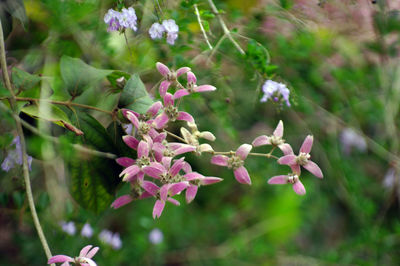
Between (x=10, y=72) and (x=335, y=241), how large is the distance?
1408mm

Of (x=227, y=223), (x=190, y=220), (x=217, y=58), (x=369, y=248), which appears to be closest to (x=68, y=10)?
(x=217, y=58)

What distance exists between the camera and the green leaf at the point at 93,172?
1.77ft

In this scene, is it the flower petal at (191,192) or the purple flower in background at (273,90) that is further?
the purple flower in background at (273,90)

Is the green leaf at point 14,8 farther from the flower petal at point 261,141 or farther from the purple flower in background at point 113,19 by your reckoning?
the flower petal at point 261,141

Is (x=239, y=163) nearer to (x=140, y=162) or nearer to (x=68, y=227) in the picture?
(x=140, y=162)

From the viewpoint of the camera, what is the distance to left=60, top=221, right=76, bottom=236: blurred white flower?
2.73 ft

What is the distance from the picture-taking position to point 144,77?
76 cm

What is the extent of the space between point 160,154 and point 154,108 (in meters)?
0.06

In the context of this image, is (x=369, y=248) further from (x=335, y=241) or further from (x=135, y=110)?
(x=135, y=110)

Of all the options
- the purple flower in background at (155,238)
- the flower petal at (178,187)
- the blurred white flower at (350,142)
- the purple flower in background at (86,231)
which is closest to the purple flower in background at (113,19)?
the flower petal at (178,187)

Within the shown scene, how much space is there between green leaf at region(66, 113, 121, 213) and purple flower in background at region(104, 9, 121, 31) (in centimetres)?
13

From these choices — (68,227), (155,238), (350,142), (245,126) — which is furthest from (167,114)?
(350,142)

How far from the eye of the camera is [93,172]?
56 centimetres

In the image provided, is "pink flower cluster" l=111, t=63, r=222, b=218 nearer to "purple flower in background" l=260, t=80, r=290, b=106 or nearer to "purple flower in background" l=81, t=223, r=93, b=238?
"purple flower in background" l=260, t=80, r=290, b=106
